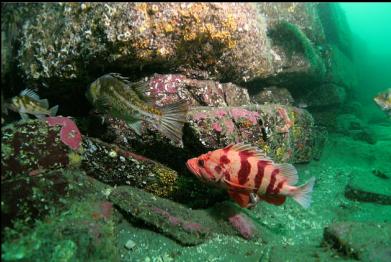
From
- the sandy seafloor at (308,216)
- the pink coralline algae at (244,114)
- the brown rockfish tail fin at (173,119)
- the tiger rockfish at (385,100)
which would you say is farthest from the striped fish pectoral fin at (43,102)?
the tiger rockfish at (385,100)

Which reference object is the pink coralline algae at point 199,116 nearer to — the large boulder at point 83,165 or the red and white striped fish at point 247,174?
the red and white striped fish at point 247,174

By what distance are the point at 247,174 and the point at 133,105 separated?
1698mm

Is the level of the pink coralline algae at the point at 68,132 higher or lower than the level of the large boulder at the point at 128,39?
lower

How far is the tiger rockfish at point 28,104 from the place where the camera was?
14.3ft

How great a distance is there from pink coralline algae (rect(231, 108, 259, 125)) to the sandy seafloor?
1.50 meters

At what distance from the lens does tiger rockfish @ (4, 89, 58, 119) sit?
4.35 metres

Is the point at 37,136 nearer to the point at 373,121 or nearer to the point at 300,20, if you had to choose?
the point at 300,20

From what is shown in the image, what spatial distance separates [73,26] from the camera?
14.5ft

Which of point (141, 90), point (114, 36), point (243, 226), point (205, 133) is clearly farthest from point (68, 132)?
point (243, 226)

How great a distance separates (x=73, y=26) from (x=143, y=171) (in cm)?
220

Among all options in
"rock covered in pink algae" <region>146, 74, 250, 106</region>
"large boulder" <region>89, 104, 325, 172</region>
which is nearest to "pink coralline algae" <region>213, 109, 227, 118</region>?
"large boulder" <region>89, 104, 325, 172</region>

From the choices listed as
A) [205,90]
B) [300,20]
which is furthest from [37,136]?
[300,20]

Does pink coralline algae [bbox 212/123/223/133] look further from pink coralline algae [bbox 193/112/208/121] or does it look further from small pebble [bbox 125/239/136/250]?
small pebble [bbox 125/239/136/250]

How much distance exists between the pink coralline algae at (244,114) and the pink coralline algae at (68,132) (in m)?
2.24
